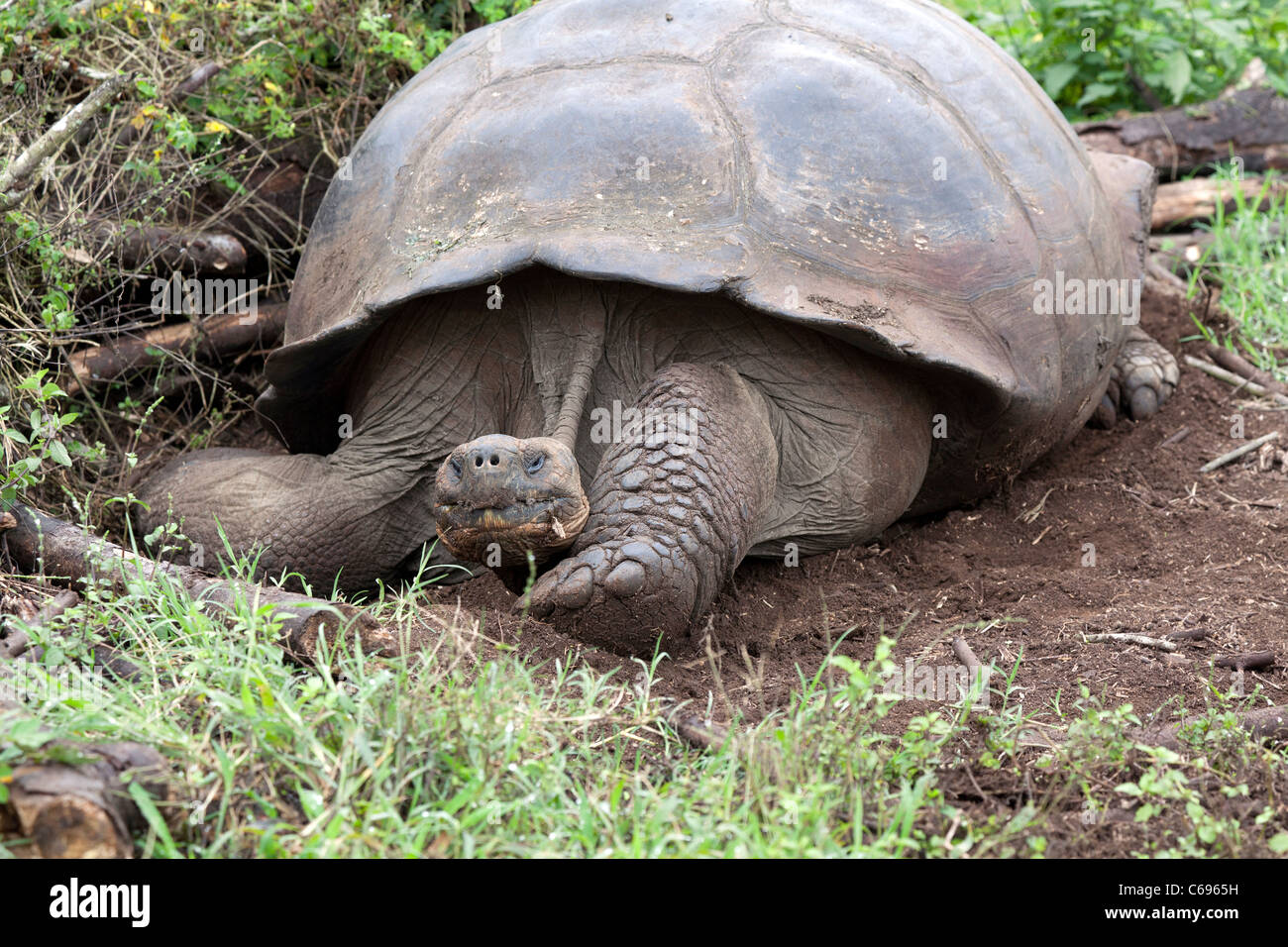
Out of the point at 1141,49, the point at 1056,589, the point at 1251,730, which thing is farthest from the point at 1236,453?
Result: the point at 1141,49

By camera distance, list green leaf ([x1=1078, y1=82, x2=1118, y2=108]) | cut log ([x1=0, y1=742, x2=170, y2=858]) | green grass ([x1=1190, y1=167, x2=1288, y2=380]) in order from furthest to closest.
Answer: green leaf ([x1=1078, y1=82, x2=1118, y2=108]), green grass ([x1=1190, y1=167, x2=1288, y2=380]), cut log ([x1=0, y1=742, x2=170, y2=858])

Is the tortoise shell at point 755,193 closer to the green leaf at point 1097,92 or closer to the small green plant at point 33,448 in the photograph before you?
the small green plant at point 33,448

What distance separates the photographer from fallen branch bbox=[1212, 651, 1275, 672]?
291 cm

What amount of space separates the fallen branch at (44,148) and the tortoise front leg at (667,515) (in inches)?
76.4

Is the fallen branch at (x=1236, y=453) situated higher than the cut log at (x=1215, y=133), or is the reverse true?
the cut log at (x=1215, y=133)

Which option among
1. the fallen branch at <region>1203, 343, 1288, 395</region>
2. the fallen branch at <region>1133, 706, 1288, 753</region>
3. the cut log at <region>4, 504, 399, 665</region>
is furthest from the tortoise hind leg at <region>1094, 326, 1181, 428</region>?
the cut log at <region>4, 504, 399, 665</region>

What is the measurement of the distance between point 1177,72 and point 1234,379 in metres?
1.91

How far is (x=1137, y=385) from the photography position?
4.91 metres

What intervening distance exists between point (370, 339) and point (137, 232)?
1.14 m

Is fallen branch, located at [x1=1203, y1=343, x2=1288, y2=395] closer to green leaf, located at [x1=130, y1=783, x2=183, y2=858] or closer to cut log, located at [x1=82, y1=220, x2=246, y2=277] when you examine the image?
cut log, located at [x1=82, y1=220, x2=246, y2=277]

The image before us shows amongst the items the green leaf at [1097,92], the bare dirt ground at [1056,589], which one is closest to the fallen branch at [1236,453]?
the bare dirt ground at [1056,589]

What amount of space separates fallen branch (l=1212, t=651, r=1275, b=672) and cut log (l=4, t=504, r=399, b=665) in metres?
1.86

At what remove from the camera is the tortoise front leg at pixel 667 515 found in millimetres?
2922

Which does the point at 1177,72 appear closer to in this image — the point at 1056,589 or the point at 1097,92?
the point at 1097,92
